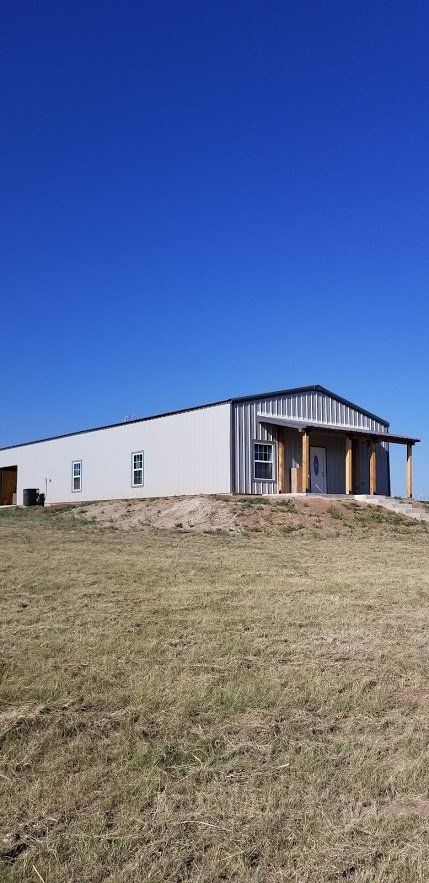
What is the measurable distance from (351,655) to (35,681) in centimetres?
245

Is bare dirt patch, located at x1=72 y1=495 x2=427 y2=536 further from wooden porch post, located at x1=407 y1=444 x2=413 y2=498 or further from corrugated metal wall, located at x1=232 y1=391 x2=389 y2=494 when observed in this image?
wooden porch post, located at x1=407 y1=444 x2=413 y2=498

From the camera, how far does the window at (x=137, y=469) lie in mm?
28219

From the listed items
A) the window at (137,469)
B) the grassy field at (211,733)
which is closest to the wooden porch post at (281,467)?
the window at (137,469)

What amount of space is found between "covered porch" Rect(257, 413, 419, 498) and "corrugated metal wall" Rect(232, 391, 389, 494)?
0.04 m

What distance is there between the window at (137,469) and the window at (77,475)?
479cm

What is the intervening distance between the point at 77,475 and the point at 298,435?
38.8 feet

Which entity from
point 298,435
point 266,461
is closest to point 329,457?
point 298,435

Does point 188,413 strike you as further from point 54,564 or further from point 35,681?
point 35,681

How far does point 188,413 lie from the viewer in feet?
83.8

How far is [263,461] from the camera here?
2491 cm

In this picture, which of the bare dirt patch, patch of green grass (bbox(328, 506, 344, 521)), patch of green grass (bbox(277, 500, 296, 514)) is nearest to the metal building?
the bare dirt patch

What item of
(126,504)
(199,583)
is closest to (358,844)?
(199,583)

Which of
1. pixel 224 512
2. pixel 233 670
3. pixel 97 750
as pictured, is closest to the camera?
pixel 97 750

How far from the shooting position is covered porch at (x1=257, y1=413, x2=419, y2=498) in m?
24.9
